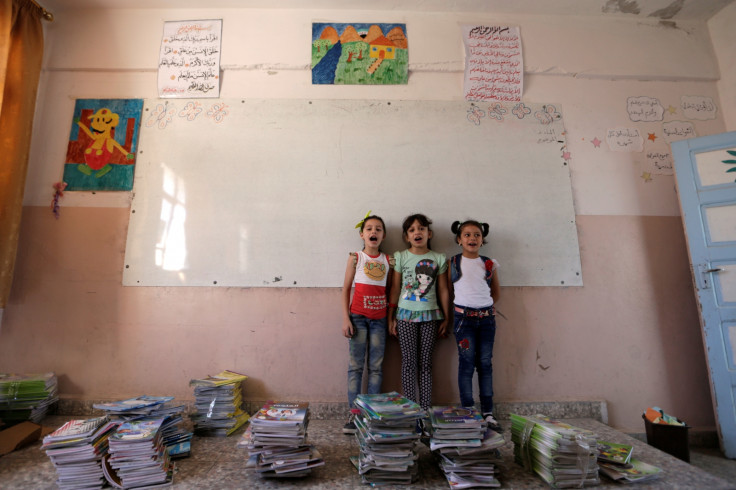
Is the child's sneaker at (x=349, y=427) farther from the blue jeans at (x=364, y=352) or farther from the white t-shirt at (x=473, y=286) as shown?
the white t-shirt at (x=473, y=286)

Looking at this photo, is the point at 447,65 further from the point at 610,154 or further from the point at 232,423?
the point at 232,423

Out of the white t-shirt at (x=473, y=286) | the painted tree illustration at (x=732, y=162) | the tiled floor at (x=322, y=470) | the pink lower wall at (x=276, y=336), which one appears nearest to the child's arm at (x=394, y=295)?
the pink lower wall at (x=276, y=336)

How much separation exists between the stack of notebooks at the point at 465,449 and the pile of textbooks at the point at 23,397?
241 cm

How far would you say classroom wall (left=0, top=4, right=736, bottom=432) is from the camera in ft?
8.29

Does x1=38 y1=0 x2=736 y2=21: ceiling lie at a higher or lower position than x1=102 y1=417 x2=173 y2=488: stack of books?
higher

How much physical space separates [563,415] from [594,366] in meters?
0.42

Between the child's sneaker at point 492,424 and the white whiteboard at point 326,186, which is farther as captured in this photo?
the white whiteboard at point 326,186

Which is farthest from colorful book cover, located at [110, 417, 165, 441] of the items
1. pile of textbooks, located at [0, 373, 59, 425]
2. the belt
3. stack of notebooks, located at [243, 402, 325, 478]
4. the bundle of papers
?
the bundle of papers

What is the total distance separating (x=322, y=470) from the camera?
1725 millimetres

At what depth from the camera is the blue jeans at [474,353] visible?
2348 mm

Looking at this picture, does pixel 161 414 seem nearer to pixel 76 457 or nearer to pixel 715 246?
pixel 76 457

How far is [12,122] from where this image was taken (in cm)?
252

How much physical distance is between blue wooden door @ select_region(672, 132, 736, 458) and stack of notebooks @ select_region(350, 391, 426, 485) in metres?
2.10

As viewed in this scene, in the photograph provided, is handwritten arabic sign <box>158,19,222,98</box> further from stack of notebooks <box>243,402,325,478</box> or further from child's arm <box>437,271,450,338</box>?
stack of notebooks <box>243,402,325,478</box>
